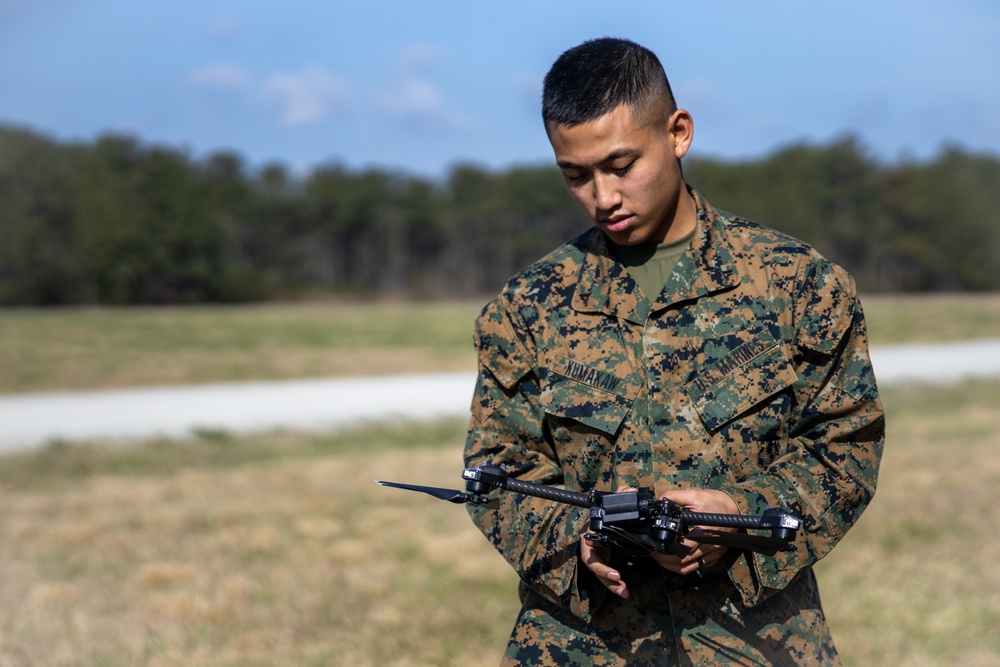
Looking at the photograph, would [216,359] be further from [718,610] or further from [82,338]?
[718,610]

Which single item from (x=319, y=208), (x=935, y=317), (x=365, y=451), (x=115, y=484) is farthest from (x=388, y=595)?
(x=319, y=208)

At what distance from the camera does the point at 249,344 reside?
78.7ft

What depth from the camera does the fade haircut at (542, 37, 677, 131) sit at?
2.13 m

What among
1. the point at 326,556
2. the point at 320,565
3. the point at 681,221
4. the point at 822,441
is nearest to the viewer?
the point at 822,441

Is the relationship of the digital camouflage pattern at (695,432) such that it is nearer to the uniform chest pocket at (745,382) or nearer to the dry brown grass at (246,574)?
the uniform chest pocket at (745,382)

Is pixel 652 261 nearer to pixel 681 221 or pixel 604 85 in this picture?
pixel 681 221

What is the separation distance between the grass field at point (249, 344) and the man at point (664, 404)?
587 inches

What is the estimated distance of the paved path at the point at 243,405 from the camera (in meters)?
11.6

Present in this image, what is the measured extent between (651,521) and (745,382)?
42 cm

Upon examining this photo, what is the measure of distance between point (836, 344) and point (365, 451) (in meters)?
8.60

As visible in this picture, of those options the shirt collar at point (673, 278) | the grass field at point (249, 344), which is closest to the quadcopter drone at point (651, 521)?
the shirt collar at point (673, 278)

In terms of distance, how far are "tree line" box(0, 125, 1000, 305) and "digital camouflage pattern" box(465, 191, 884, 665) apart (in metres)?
51.6

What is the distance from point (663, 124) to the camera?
2.19 meters

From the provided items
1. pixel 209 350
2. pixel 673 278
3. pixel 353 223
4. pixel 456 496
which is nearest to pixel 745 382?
pixel 673 278
